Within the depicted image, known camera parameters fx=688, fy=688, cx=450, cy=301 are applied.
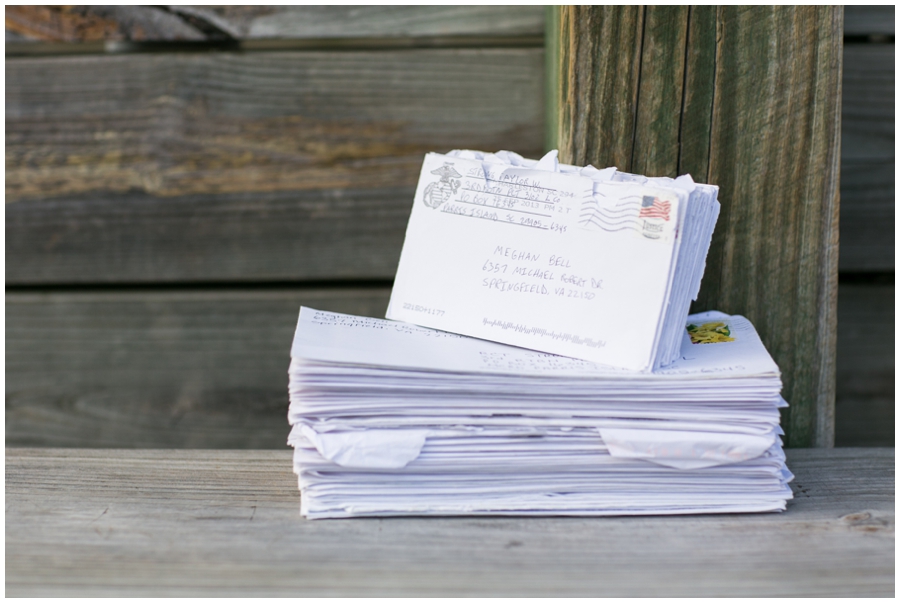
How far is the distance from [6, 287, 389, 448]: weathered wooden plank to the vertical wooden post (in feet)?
1.58

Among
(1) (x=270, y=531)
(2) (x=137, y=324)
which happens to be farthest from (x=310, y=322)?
(2) (x=137, y=324)

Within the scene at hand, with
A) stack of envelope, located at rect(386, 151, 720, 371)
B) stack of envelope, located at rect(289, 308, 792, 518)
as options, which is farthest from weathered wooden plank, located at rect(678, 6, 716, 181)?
stack of envelope, located at rect(289, 308, 792, 518)

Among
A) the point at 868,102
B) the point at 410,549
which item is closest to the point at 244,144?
the point at 410,549

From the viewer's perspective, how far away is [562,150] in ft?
2.46

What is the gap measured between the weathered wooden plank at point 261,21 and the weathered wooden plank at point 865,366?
639 mm

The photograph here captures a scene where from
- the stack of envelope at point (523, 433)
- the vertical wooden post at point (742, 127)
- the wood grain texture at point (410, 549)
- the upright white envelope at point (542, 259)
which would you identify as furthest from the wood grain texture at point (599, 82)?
the wood grain texture at point (410, 549)

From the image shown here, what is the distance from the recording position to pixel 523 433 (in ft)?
1.90

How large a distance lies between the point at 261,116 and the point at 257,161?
66 mm

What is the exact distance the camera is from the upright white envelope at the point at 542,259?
59 cm

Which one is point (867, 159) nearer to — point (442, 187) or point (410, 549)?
point (442, 187)

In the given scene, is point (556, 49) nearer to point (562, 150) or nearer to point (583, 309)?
point (562, 150)

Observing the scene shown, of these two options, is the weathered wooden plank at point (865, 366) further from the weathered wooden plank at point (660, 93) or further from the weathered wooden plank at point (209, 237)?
the weathered wooden plank at point (209, 237)

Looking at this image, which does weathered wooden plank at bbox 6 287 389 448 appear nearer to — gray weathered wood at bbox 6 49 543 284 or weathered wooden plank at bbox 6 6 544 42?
gray weathered wood at bbox 6 49 543 284

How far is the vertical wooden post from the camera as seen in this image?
721mm
